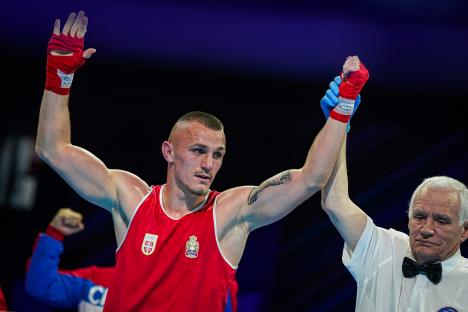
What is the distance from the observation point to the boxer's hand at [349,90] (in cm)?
Result: 300

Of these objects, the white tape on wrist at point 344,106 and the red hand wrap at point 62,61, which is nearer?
the white tape on wrist at point 344,106

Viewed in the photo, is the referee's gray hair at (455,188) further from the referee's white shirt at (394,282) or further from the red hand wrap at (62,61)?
the red hand wrap at (62,61)

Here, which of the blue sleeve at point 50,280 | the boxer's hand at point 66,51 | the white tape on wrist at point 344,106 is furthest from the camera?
the blue sleeve at point 50,280

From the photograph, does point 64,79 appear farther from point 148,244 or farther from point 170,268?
point 170,268

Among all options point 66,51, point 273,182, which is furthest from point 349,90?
point 66,51

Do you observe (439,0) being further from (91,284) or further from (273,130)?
(91,284)

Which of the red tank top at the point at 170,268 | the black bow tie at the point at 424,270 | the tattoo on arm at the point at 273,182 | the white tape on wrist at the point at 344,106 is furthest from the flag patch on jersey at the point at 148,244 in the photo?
the black bow tie at the point at 424,270

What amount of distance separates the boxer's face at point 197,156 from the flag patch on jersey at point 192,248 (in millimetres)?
218

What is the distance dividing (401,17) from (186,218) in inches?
115

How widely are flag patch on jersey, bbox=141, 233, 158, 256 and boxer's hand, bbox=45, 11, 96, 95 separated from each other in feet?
2.50

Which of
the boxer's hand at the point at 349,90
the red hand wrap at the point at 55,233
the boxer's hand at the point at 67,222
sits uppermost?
the boxer's hand at the point at 349,90

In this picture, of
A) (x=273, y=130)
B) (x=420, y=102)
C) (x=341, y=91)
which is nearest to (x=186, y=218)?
(x=341, y=91)

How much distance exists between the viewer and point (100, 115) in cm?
548

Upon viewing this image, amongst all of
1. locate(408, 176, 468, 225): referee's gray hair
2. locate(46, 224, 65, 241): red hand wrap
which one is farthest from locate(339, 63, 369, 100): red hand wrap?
locate(46, 224, 65, 241): red hand wrap
